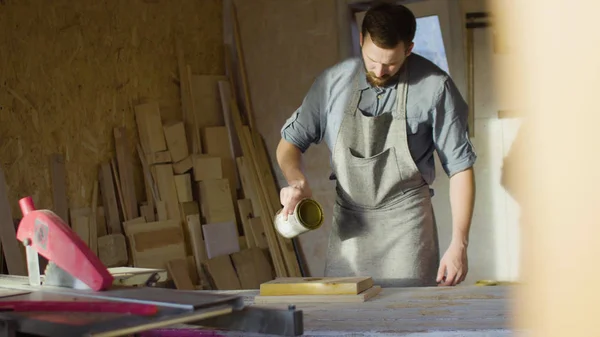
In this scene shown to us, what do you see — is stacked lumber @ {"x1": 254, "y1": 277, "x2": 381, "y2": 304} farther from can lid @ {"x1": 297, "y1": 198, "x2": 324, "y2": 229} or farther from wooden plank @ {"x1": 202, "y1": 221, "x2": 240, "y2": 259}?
wooden plank @ {"x1": 202, "y1": 221, "x2": 240, "y2": 259}

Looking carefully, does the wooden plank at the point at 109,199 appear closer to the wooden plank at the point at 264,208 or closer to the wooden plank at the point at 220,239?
the wooden plank at the point at 220,239

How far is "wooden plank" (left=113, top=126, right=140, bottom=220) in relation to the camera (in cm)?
534

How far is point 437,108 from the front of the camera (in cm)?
312

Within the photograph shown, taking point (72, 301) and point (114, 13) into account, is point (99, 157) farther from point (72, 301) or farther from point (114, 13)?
point (72, 301)

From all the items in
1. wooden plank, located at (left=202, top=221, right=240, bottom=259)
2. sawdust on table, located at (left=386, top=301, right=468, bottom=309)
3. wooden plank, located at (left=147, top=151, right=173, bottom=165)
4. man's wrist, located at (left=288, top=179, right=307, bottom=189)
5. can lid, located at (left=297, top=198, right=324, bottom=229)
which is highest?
wooden plank, located at (left=147, top=151, right=173, bottom=165)

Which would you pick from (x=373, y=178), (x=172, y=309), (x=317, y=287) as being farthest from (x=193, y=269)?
(x=172, y=309)

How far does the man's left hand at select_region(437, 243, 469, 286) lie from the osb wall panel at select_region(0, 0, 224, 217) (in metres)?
2.81

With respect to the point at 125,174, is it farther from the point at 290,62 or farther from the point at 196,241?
the point at 290,62

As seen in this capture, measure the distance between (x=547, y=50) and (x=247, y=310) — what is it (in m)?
1.09

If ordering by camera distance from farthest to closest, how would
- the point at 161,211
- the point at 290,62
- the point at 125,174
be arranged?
the point at 290,62, the point at 161,211, the point at 125,174

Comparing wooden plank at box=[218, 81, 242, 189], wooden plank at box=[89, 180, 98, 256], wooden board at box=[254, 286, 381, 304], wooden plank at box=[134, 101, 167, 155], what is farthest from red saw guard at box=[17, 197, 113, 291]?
wooden plank at box=[218, 81, 242, 189]

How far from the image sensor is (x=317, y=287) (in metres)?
2.24

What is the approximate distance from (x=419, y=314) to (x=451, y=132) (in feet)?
4.48

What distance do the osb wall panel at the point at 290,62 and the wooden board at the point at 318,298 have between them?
365cm
